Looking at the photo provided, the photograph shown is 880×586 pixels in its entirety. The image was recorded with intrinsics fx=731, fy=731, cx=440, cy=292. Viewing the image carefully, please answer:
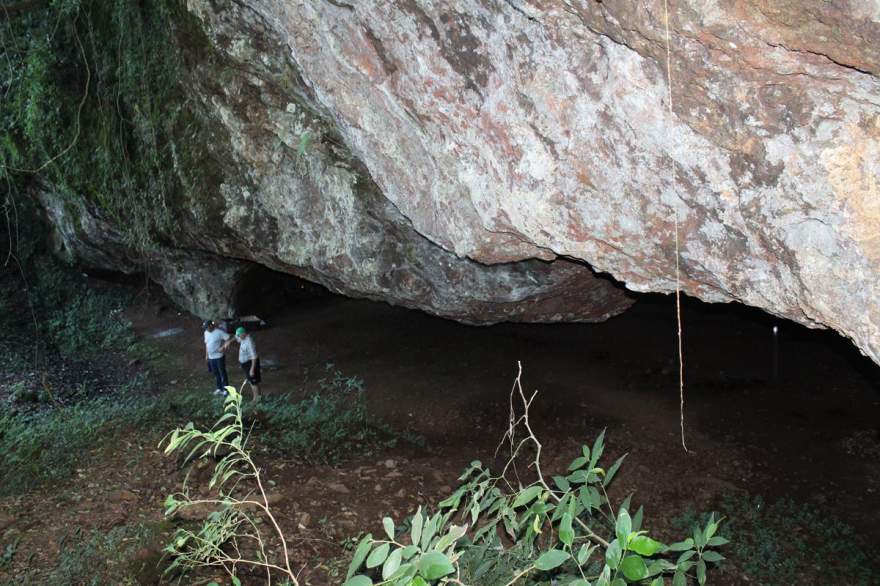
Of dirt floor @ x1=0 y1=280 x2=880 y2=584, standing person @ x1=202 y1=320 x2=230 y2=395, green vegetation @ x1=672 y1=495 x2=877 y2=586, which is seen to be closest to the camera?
green vegetation @ x1=672 y1=495 x2=877 y2=586

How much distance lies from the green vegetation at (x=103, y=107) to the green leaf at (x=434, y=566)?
7.86 metres

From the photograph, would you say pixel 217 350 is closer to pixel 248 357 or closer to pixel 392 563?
pixel 248 357

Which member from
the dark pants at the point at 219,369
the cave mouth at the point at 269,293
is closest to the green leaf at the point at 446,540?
the dark pants at the point at 219,369

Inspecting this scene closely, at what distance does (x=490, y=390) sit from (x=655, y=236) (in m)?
5.62

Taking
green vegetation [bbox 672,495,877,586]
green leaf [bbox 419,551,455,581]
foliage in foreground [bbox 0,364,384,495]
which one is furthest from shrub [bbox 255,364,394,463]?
green leaf [bbox 419,551,455,581]

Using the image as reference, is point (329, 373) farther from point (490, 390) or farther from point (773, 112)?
point (773, 112)

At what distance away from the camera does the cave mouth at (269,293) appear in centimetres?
1259

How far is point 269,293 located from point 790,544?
9.54 m

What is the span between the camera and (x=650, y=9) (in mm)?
3393

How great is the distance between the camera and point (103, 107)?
952 centimetres

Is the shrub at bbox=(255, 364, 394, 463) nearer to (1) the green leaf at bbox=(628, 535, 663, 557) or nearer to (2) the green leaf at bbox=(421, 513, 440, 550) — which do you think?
(2) the green leaf at bbox=(421, 513, 440, 550)

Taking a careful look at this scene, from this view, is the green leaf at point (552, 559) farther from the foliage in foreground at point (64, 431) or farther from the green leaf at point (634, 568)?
the foliage in foreground at point (64, 431)

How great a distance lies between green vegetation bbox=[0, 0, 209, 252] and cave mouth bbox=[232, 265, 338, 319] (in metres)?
2.30

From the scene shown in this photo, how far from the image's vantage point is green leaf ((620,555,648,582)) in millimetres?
1801
